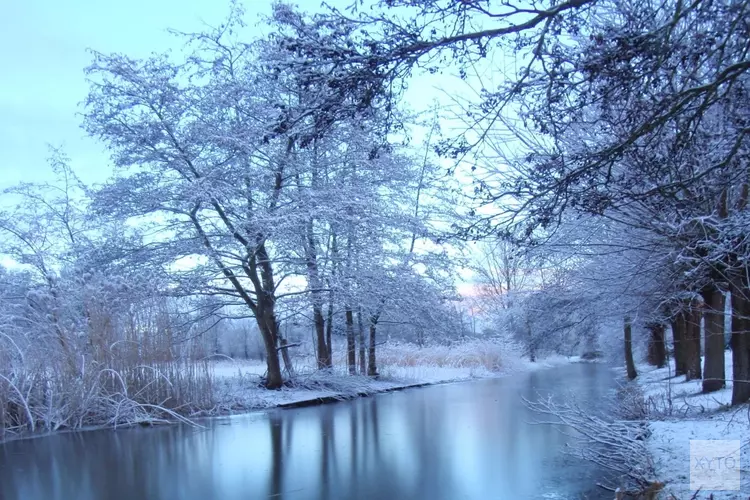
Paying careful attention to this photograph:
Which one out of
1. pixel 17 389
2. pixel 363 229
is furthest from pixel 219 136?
pixel 17 389

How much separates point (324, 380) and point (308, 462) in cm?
897

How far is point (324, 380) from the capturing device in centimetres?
1752

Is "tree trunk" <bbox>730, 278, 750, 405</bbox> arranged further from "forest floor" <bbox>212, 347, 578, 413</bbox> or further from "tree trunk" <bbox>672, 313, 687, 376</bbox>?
"forest floor" <bbox>212, 347, 578, 413</bbox>

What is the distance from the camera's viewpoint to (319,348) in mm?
19328

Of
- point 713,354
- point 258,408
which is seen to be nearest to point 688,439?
point 713,354

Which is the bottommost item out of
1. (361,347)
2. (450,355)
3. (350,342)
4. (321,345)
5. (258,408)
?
(450,355)

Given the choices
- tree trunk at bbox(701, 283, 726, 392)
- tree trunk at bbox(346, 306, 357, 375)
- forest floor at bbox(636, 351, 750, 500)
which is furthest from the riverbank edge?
tree trunk at bbox(701, 283, 726, 392)

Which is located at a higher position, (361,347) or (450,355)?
(361,347)

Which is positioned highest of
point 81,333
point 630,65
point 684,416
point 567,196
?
point 630,65

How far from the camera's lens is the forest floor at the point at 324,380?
14648 mm

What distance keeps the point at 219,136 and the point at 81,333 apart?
535cm

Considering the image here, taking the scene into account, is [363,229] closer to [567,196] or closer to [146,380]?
[146,380]

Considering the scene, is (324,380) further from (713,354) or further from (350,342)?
(713,354)

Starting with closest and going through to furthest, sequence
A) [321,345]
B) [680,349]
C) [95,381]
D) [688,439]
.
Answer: [688,439]
[95,381]
[680,349]
[321,345]
